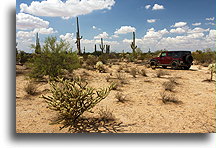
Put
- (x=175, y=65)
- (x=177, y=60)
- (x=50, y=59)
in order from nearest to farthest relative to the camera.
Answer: (x=50, y=59)
(x=177, y=60)
(x=175, y=65)

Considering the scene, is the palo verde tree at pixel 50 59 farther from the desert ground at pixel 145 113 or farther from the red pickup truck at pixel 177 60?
the red pickup truck at pixel 177 60

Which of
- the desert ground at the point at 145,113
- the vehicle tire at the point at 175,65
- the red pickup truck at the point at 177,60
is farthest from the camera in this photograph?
the vehicle tire at the point at 175,65

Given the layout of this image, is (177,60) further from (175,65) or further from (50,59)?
(50,59)

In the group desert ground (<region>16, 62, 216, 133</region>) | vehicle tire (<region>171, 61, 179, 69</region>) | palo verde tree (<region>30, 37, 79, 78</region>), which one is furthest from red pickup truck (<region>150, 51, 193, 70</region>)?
palo verde tree (<region>30, 37, 79, 78</region>)

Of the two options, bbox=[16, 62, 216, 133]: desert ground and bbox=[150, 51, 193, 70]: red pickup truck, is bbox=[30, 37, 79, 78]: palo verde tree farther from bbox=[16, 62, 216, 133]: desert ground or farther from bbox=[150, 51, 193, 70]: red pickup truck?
bbox=[150, 51, 193, 70]: red pickup truck

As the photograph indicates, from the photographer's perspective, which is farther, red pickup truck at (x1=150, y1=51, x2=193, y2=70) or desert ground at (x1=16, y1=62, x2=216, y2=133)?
red pickup truck at (x1=150, y1=51, x2=193, y2=70)

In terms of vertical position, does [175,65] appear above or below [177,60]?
below

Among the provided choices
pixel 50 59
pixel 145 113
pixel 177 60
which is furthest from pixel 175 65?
pixel 145 113

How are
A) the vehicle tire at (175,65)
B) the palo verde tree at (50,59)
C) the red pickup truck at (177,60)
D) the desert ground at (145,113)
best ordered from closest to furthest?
the desert ground at (145,113) → the palo verde tree at (50,59) → the red pickup truck at (177,60) → the vehicle tire at (175,65)

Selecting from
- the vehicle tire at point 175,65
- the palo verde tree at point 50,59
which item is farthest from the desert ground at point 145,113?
the vehicle tire at point 175,65

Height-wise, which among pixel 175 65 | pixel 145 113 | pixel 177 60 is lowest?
pixel 145 113

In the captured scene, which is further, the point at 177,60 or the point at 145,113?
the point at 177,60

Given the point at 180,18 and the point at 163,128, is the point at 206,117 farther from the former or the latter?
the point at 180,18

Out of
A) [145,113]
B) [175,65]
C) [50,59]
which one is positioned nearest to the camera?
[145,113]
